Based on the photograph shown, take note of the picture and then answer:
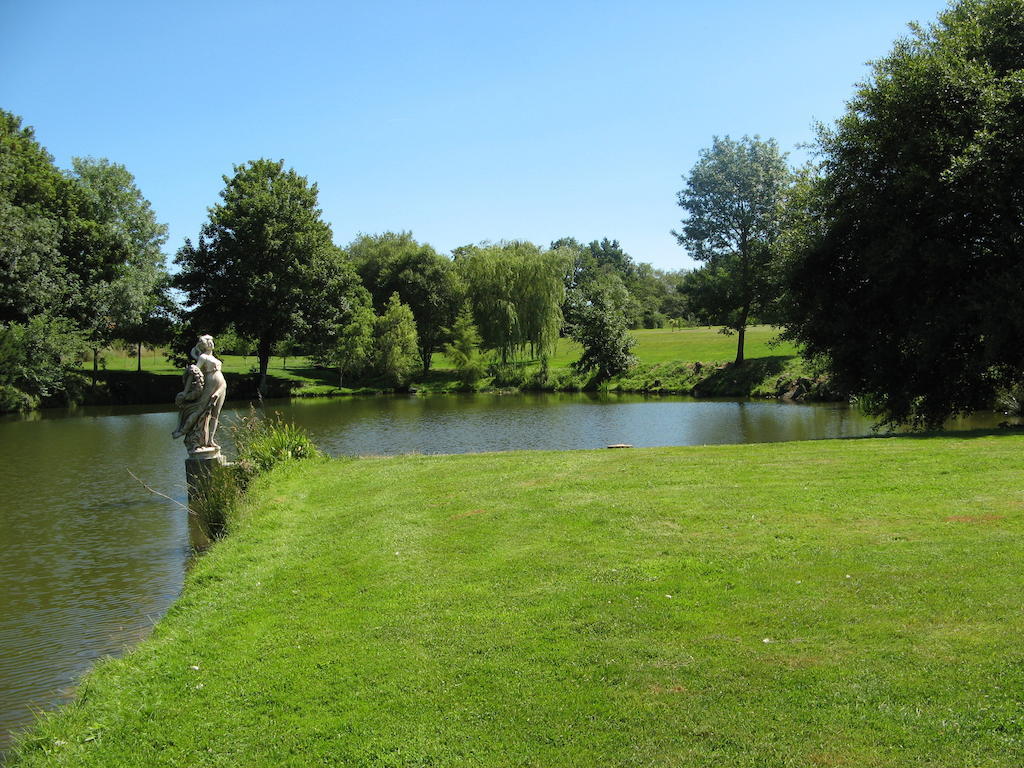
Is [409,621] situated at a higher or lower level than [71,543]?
higher

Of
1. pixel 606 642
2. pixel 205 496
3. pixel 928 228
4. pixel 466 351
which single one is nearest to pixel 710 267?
pixel 466 351

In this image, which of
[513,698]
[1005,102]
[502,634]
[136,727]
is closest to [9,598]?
[136,727]

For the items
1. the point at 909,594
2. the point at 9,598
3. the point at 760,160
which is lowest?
the point at 9,598

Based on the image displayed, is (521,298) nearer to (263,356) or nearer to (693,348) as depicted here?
(693,348)

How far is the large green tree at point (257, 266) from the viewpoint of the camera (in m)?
49.5

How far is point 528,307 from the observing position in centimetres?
5653

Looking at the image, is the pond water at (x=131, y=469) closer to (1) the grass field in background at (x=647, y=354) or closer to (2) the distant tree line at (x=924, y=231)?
(2) the distant tree line at (x=924, y=231)

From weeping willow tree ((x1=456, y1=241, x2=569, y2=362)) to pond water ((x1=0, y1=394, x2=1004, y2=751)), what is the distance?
8.04 meters

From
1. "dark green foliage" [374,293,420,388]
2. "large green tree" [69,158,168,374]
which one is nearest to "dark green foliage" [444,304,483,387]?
"dark green foliage" [374,293,420,388]

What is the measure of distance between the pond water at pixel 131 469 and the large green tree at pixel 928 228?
18.4ft

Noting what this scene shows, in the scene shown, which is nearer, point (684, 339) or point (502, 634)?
point (502, 634)

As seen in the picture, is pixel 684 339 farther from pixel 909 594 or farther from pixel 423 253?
pixel 909 594

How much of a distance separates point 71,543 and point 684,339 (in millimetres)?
58029

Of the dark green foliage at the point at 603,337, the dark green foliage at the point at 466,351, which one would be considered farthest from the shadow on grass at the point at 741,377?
the dark green foliage at the point at 466,351
